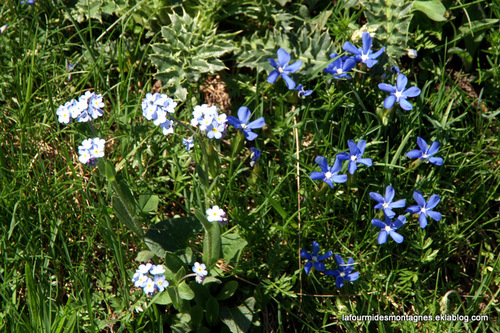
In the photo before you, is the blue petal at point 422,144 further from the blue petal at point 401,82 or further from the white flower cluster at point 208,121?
the white flower cluster at point 208,121

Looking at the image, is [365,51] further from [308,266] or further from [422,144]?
[308,266]

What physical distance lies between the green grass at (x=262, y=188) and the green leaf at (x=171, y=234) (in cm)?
8

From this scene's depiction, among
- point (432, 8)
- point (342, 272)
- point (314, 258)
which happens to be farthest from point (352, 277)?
point (432, 8)

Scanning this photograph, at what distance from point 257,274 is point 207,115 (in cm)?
83

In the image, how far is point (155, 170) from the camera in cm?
281

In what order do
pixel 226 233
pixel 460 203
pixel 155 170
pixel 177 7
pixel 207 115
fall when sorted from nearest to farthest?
pixel 207 115 → pixel 226 233 → pixel 460 203 → pixel 155 170 → pixel 177 7

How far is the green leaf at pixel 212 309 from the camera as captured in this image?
7.26 ft

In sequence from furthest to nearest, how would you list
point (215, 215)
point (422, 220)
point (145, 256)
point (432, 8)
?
point (432, 8)
point (422, 220)
point (145, 256)
point (215, 215)

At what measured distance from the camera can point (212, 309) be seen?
222cm

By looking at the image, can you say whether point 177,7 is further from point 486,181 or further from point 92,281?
point 486,181

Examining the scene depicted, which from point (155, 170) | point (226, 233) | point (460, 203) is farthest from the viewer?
point (155, 170)

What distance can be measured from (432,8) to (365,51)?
2.16ft

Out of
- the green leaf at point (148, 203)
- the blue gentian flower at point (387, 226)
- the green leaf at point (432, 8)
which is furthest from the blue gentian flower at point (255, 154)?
the green leaf at point (432, 8)

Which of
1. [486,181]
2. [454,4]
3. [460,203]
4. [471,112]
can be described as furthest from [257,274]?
[454,4]
